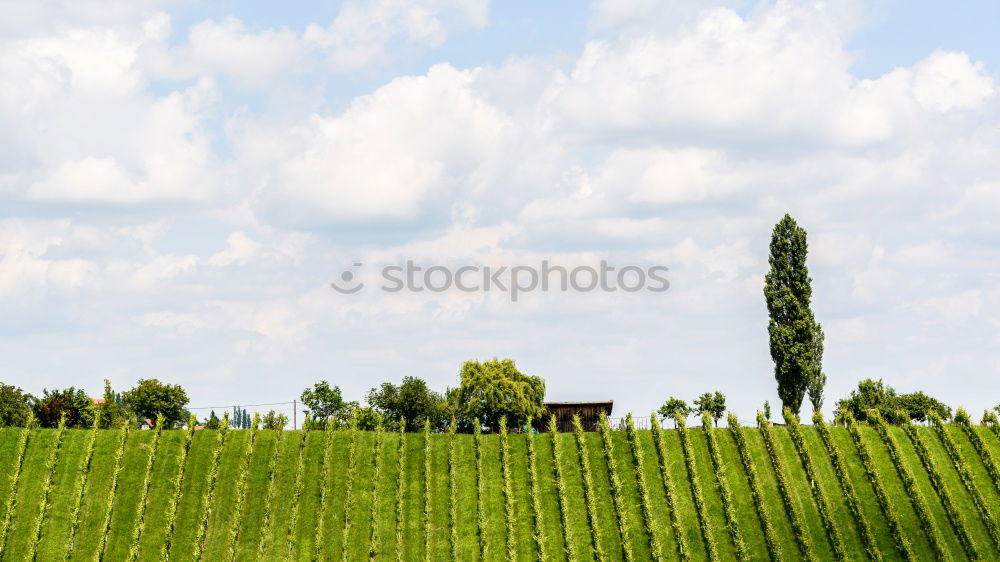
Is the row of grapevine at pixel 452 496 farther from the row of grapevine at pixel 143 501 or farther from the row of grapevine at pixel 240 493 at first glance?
the row of grapevine at pixel 143 501

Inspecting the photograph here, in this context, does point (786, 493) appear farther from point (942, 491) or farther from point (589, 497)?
point (589, 497)

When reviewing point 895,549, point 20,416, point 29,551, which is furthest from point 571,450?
point 20,416

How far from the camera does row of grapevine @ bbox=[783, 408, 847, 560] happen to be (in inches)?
2370

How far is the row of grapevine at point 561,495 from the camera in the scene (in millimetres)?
59719

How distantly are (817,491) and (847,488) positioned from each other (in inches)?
92.2

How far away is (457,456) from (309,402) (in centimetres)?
4555

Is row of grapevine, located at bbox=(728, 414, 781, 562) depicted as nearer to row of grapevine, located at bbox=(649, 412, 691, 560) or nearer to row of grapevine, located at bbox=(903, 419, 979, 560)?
row of grapevine, located at bbox=(649, 412, 691, 560)

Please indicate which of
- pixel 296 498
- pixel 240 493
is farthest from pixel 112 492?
pixel 296 498

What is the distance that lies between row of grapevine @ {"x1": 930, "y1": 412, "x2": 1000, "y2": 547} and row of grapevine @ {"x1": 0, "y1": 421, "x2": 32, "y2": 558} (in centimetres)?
6372

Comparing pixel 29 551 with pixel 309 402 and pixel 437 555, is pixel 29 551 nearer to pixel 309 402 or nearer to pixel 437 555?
pixel 437 555

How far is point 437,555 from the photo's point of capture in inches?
2334

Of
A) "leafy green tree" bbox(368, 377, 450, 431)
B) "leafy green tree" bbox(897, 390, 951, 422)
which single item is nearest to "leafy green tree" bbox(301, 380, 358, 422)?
"leafy green tree" bbox(368, 377, 450, 431)

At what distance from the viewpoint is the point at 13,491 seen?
61.0 meters

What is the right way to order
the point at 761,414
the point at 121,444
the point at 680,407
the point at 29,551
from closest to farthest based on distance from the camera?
the point at 29,551, the point at 121,444, the point at 761,414, the point at 680,407
